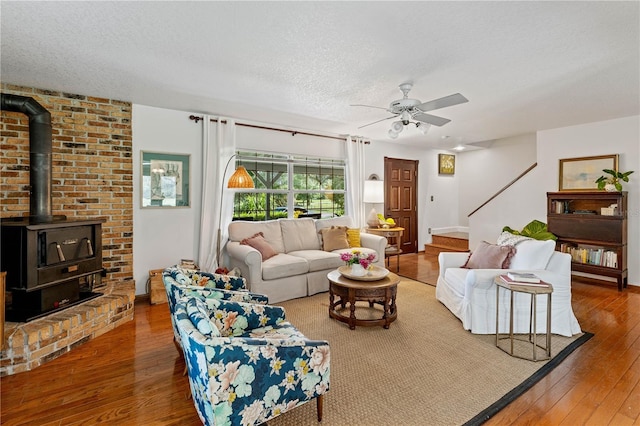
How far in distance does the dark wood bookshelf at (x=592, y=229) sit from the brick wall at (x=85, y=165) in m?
6.30

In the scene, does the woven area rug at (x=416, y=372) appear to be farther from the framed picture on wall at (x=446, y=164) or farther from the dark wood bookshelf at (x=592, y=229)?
the framed picture on wall at (x=446, y=164)

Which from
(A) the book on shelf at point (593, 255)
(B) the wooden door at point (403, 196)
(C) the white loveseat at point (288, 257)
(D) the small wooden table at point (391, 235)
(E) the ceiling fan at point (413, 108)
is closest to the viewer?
(E) the ceiling fan at point (413, 108)

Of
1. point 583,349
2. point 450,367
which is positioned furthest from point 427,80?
point 583,349

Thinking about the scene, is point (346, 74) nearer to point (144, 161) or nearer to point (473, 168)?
point (144, 161)

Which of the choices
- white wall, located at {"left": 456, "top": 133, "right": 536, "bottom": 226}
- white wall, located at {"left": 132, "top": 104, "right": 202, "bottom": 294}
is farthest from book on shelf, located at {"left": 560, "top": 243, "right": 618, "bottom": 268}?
white wall, located at {"left": 132, "top": 104, "right": 202, "bottom": 294}

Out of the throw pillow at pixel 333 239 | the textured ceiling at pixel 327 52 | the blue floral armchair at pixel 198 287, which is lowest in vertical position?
the blue floral armchair at pixel 198 287

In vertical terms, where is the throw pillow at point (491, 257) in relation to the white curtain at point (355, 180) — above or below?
below

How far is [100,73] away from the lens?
3055mm

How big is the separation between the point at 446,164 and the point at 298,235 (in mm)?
4695

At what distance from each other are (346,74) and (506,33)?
52.2 inches

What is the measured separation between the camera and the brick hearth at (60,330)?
2457 millimetres

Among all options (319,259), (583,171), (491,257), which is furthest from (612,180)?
(319,259)

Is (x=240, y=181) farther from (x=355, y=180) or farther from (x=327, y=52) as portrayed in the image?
(x=355, y=180)

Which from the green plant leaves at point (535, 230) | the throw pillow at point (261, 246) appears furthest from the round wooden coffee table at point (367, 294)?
the green plant leaves at point (535, 230)
